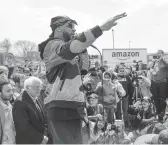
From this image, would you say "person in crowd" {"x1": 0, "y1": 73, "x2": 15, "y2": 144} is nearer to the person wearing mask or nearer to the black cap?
the black cap

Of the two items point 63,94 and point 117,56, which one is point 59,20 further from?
point 117,56

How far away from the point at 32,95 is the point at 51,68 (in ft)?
5.49

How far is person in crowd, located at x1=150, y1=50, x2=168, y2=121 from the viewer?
8.04 metres

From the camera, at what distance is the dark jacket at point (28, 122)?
3984mm

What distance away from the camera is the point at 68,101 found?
2.58m

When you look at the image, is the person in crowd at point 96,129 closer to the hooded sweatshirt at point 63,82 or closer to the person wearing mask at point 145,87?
the person wearing mask at point 145,87

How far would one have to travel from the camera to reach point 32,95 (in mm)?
4262

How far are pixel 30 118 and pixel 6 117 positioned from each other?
11.3 inches

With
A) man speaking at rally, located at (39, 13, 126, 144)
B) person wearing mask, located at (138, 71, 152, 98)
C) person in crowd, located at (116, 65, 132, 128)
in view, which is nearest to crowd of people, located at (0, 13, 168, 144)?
man speaking at rally, located at (39, 13, 126, 144)

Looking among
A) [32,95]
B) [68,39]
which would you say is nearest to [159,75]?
[32,95]

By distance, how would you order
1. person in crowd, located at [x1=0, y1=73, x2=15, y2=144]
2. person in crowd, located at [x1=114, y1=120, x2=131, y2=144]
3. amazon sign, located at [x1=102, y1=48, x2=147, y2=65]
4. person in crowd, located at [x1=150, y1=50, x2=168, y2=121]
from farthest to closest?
amazon sign, located at [x1=102, y1=48, x2=147, y2=65] < person in crowd, located at [x1=150, y1=50, x2=168, y2=121] < person in crowd, located at [x1=114, y1=120, x2=131, y2=144] < person in crowd, located at [x1=0, y1=73, x2=15, y2=144]

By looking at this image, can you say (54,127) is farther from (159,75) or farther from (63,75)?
(159,75)

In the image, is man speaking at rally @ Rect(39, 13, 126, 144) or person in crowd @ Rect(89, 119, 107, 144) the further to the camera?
person in crowd @ Rect(89, 119, 107, 144)

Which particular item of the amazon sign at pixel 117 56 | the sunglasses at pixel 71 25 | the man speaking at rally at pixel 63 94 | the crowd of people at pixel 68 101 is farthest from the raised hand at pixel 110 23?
the amazon sign at pixel 117 56
